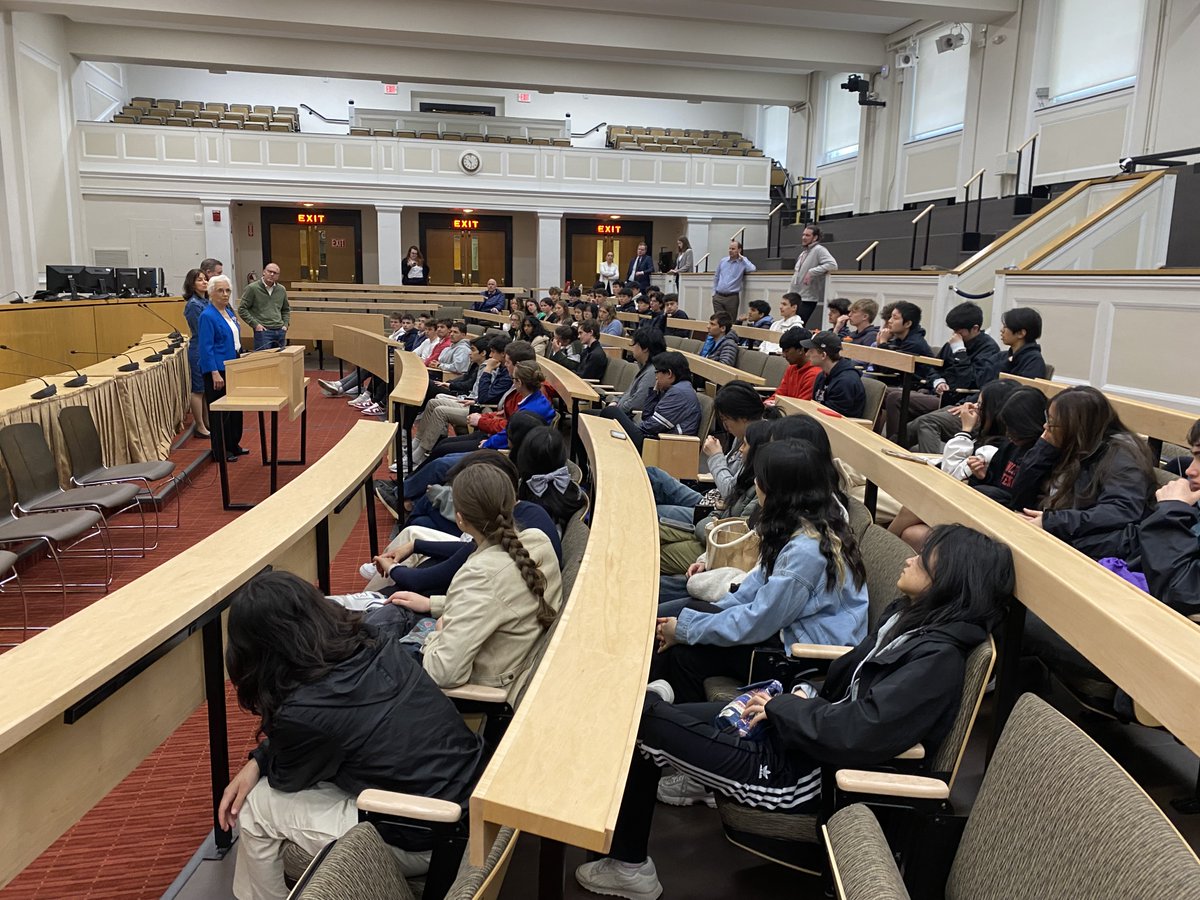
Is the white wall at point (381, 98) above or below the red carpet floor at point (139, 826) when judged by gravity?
above

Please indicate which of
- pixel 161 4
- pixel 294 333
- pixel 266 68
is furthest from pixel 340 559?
pixel 266 68

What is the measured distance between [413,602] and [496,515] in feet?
1.88

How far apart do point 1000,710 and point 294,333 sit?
537 inches

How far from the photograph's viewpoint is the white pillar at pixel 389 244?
1869cm

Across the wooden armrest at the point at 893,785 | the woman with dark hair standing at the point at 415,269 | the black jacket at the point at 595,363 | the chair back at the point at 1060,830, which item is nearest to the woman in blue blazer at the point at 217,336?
the black jacket at the point at 595,363

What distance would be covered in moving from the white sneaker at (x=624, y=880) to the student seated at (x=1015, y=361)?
12.3 ft

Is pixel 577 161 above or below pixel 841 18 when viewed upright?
below

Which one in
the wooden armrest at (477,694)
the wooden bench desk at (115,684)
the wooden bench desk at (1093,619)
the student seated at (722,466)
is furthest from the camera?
the student seated at (722,466)

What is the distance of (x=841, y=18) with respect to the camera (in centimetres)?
1523

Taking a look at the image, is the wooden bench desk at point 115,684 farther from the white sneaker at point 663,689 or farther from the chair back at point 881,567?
the chair back at point 881,567

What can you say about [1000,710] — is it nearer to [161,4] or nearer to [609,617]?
[609,617]

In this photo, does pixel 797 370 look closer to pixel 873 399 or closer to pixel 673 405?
pixel 873 399


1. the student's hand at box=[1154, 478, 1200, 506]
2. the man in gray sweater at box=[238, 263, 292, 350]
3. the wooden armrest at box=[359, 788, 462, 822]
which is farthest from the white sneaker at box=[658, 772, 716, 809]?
the man in gray sweater at box=[238, 263, 292, 350]

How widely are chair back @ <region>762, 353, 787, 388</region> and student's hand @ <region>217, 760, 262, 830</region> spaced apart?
201 inches
